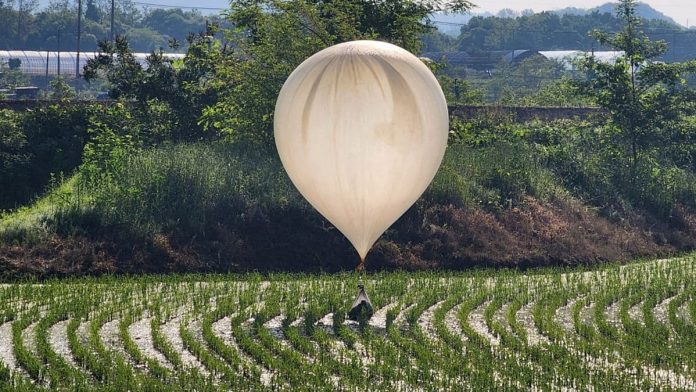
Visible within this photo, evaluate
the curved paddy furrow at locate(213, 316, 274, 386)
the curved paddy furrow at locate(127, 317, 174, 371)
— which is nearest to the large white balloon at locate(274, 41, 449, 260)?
the curved paddy furrow at locate(213, 316, 274, 386)

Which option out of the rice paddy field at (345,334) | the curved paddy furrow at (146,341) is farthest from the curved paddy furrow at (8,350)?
the curved paddy furrow at (146,341)

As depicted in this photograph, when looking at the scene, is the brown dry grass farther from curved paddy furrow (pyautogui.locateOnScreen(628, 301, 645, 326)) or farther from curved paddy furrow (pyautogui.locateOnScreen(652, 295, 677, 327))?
curved paddy furrow (pyautogui.locateOnScreen(628, 301, 645, 326))

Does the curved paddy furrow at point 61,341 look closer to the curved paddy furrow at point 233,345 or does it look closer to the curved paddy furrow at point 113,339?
the curved paddy furrow at point 113,339

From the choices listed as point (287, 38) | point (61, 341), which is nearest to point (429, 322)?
point (61, 341)

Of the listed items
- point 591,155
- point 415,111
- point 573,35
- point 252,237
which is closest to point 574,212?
point 591,155

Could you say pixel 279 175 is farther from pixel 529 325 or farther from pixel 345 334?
pixel 345 334
